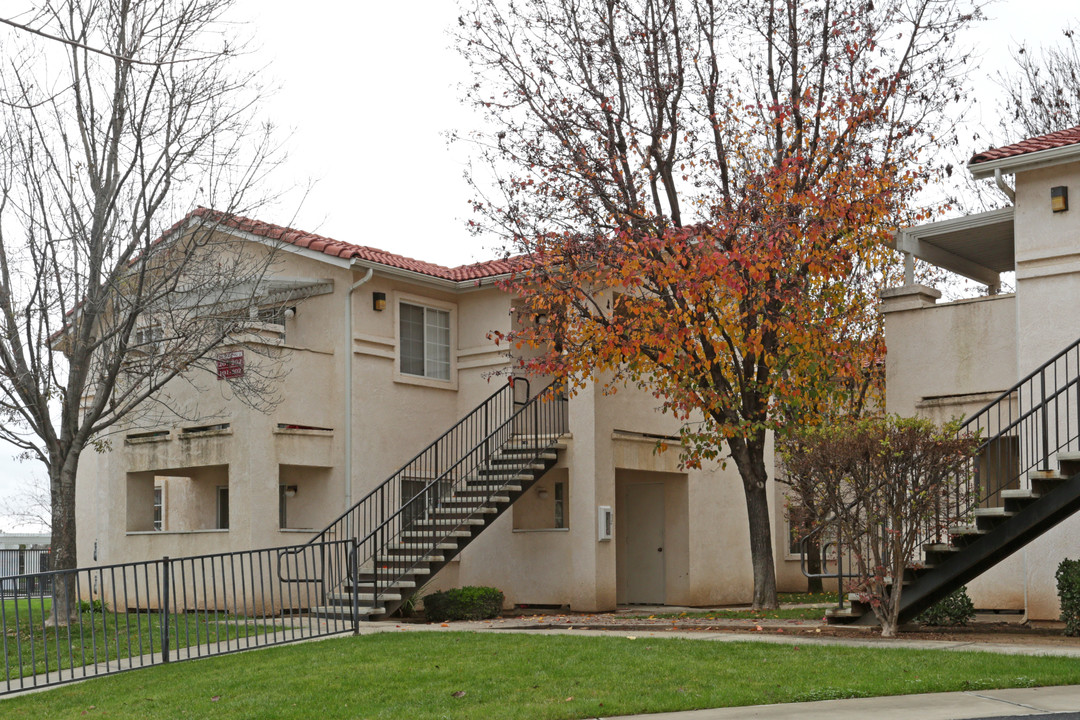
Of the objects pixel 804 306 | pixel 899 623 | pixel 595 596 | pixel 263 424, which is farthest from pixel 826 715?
pixel 263 424

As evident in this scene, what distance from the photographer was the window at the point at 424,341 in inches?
871

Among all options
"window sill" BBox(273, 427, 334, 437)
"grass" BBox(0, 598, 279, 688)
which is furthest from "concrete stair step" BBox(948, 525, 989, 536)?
"window sill" BBox(273, 427, 334, 437)

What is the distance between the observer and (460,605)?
1836 centimetres

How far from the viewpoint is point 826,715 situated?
8398mm

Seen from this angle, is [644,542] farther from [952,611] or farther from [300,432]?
[952,611]

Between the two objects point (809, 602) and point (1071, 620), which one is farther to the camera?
point (809, 602)

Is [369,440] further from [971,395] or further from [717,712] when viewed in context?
[717,712]

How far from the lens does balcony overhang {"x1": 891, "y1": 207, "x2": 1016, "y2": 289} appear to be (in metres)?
17.5

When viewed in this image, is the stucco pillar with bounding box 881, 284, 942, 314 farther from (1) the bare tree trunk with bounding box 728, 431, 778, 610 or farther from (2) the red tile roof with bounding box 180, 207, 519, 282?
(2) the red tile roof with bounding box 180, 207, 519, 282

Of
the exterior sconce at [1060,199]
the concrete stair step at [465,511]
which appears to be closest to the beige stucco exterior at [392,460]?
the concrete stair step at [465,511]

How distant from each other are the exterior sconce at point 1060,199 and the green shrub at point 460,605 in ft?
32.4

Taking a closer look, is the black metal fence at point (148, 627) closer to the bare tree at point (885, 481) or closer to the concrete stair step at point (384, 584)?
the concrete stair step at point (384, 584)

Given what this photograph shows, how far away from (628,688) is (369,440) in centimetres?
1224

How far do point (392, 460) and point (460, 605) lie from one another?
4.08 meters
